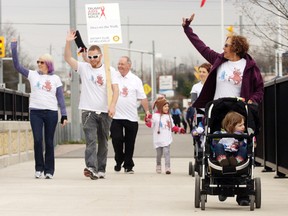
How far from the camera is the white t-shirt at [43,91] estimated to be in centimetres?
1609

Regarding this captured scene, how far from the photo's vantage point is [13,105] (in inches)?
862

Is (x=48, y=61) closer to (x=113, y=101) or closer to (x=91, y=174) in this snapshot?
(x=113, y=101)

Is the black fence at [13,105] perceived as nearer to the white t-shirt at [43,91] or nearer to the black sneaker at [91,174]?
the white t-shirt at [43,91]

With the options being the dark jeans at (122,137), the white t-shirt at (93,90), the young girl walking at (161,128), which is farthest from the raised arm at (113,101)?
the young girl walking at (161,128)

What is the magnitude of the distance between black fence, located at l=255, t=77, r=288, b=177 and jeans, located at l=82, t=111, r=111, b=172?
262cm

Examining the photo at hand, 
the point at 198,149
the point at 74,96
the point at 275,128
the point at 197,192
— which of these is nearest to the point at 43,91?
the point at 198,149

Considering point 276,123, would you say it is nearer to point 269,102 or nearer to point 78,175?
point 269,102

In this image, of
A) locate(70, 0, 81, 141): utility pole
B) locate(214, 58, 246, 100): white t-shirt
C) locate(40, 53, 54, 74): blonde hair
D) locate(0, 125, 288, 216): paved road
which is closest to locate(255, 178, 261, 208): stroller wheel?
locate(0, 125, 288, 216): paved road

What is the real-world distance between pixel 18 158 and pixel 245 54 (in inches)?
399

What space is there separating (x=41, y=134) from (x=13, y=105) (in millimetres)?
5933

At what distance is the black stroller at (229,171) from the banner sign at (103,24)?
7.08 m

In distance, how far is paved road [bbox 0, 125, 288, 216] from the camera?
34.4 ft

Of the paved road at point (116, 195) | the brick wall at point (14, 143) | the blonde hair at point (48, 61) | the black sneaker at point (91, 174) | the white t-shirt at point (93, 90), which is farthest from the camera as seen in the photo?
the brick wall at point (14, 143)

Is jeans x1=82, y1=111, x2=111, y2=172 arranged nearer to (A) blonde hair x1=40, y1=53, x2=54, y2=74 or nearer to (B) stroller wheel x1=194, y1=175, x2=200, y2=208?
(A) blonde hair x1=40, y1=53, x2=54, y2=74
